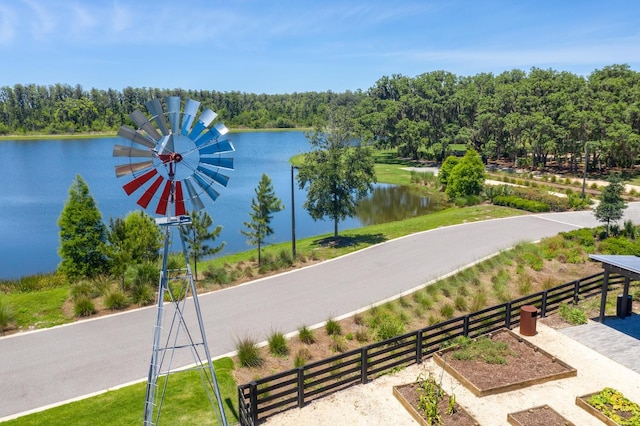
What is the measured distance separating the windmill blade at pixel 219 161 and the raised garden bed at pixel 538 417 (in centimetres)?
769

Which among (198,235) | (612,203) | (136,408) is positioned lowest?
(136,408)

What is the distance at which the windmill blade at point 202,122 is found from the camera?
25.7ft

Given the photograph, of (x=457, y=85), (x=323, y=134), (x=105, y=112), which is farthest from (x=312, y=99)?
(x=323, y=134)

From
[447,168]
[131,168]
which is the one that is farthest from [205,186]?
[447,168]

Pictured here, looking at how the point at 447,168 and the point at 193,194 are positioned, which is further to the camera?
the point at 447,168

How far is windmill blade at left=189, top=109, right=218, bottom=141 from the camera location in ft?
25.7

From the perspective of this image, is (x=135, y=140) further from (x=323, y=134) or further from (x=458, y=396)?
(x=323, y=134)

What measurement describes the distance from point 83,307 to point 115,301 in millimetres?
1000

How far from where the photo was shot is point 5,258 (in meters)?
26.9

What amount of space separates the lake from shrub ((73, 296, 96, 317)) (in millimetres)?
11499

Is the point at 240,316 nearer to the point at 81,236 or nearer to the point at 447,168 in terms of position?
the point at 81,236

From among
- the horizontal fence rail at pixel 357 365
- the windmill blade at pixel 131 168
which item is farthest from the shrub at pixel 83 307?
the windmill blade at pixel 131 168

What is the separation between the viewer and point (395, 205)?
41125 millimetres

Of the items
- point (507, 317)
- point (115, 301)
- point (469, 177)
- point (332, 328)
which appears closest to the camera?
point (507, 317)
